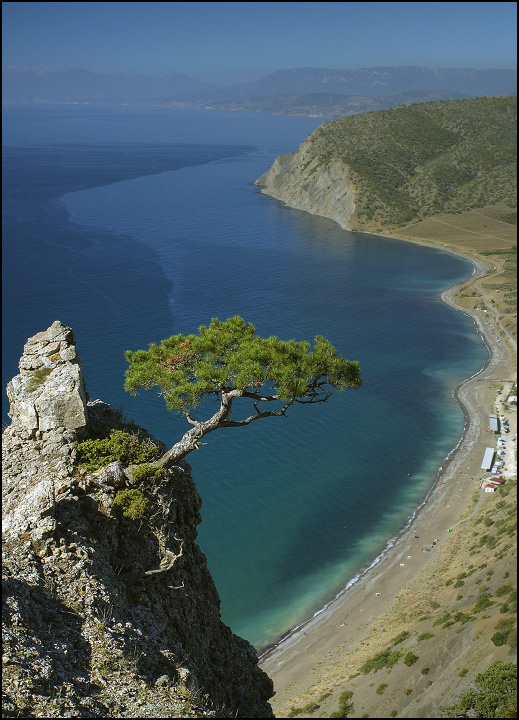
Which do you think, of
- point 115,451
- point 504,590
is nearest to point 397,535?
point 504,590

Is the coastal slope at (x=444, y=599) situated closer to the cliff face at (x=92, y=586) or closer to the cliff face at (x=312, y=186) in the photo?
the cliff face at (x=92, y=586)

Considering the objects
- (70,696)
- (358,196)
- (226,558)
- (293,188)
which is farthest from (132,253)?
(70,696)

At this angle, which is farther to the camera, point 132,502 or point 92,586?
point 132,502

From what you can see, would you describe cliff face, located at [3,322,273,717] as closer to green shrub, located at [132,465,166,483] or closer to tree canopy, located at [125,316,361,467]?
green shrub, located at [132,465,166,483]

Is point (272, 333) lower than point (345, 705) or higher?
higher

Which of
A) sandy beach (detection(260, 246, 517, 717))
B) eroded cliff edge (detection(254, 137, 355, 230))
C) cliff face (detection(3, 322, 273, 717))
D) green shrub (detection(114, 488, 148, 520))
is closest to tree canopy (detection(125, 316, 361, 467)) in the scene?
cliff face (detection(3, 322, 273, 717))

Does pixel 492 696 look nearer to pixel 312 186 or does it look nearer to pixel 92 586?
pixel 92 586
